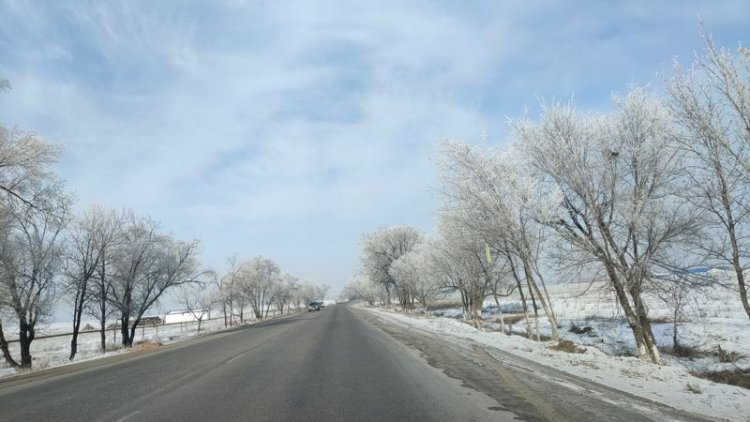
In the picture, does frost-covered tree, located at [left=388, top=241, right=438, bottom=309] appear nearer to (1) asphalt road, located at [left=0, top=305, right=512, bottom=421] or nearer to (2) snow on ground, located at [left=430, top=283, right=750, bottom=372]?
(2) snow on ground, located at [left=430, top=283, right=750, bottom=372]

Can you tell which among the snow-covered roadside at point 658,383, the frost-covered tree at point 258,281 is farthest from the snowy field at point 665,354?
the frost-covered tree at point 258,281

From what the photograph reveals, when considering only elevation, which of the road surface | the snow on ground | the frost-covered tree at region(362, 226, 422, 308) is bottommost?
the snow on ground

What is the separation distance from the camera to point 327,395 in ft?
27.2

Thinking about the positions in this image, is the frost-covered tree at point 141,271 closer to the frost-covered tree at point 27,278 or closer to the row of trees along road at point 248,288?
the frost-covered tree at point 27,278

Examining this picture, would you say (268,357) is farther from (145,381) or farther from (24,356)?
(24,356)

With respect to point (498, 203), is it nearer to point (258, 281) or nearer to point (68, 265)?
point (68, 265)

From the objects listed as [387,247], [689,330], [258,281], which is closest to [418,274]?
[387,247]

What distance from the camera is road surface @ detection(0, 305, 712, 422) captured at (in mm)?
6797

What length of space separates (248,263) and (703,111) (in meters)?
91.1

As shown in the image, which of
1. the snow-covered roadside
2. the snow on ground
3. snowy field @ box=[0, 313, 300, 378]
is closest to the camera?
the snow-covered roadside

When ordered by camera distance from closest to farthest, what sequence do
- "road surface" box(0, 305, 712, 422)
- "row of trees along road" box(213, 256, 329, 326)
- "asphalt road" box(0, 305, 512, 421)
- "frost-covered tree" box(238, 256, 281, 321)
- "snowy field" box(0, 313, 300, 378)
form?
"road surface" box(0, 305, 712, 422)
"asphalt road" box(0, 305, 512, 421)
"snowy field" box(0, 313, 300, 378)
"row of trees along road" box(213, 256, 329, 326)
"frost-covered tree" box(238, 256, 281, 321)

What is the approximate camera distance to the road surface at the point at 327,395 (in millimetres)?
6797

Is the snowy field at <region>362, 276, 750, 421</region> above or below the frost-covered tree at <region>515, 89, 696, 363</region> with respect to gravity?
below

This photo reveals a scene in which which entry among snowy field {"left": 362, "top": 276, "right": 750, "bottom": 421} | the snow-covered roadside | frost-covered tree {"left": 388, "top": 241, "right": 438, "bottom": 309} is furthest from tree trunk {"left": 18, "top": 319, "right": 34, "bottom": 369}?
frost-covered tree {"left": 388, "top": 241, "right": 438, "bottom": 309}
